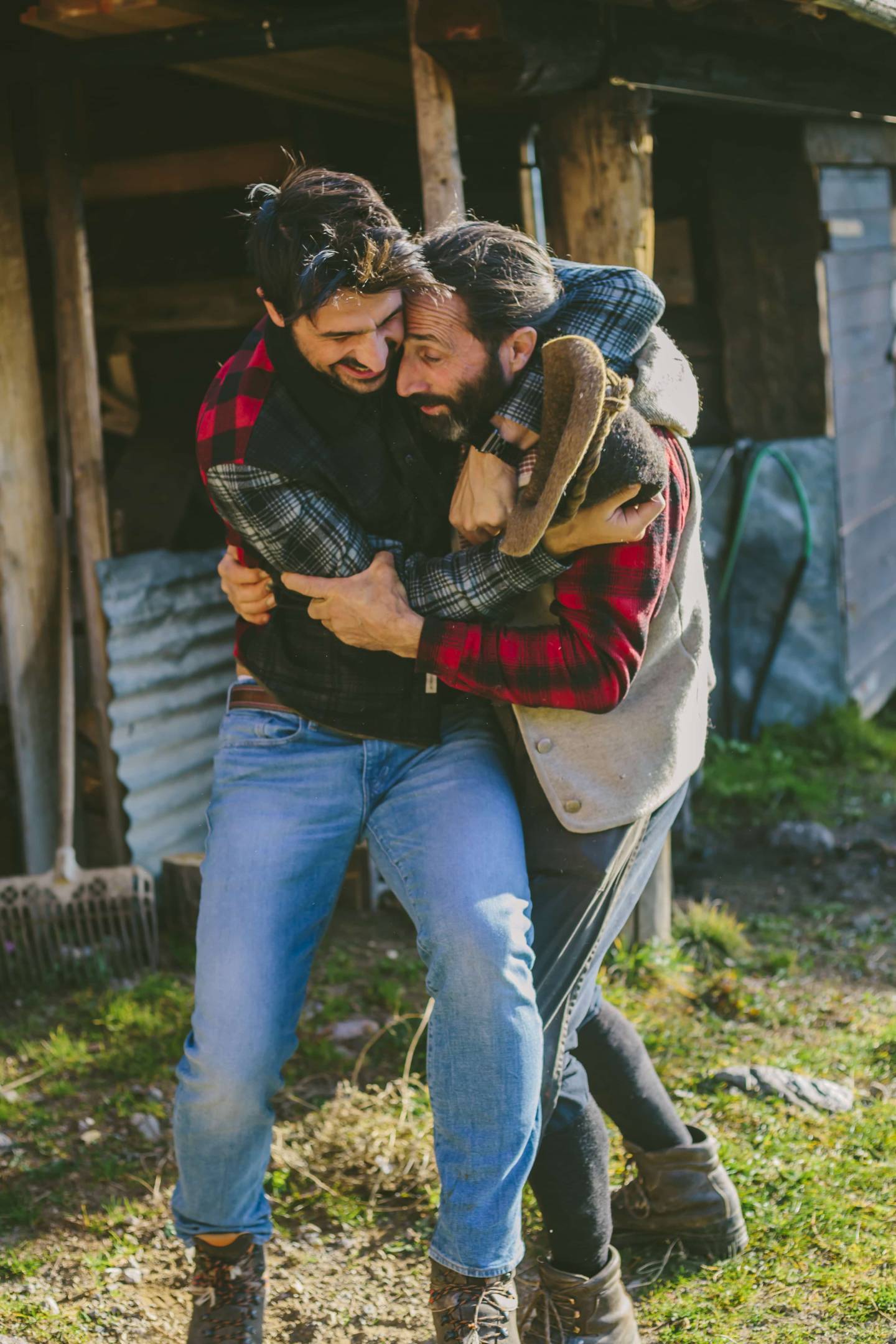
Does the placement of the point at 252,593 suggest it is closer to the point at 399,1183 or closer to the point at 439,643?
the point at 439,643

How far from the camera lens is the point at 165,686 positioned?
5094mm

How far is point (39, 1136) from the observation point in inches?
139

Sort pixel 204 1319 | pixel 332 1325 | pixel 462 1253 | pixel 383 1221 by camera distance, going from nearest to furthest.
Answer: pixel 462 1253, pixel 204 1319, pixel 332 1325, pixel 383 1221

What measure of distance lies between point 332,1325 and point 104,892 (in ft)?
6.73

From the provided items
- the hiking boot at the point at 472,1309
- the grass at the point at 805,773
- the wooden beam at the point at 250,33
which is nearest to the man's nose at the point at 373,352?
the hiking boot at the point at 472,1309

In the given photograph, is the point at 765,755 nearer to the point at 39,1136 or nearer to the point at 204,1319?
the point at 39,1136

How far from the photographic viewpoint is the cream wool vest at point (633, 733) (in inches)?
94.9

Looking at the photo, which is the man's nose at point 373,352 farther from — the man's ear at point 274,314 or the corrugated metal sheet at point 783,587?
the corrugated metal sheet at point 783,587

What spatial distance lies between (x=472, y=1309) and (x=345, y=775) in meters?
0.97

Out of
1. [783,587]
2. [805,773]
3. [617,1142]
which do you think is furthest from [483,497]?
[783,587]

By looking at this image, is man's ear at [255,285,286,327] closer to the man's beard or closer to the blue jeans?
the man's beard

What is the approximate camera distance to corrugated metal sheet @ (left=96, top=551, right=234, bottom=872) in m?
4.86

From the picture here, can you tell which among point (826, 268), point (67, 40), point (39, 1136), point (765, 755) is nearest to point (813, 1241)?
point (39, 1136)

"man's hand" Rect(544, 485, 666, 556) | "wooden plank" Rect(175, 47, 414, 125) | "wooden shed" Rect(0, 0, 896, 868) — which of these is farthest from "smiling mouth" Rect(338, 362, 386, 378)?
"wooden plank" Rect(175, 47, 414, 125)
